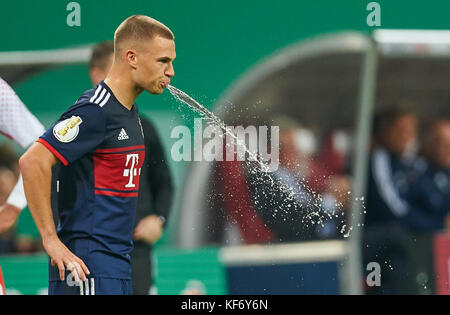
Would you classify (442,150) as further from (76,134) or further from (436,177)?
(76,134)

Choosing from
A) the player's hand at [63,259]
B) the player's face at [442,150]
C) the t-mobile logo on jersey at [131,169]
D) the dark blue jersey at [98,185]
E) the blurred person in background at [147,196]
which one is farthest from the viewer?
the player's face at [442,150]

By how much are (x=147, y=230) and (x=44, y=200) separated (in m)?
1.18

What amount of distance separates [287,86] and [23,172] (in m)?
4.14

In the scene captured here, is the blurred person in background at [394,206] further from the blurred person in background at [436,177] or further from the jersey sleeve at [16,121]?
the jersey sleeve at [16,121]

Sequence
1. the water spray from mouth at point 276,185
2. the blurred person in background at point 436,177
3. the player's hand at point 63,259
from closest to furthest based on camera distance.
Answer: the player's hand at point 63,259, the water spray from mouth at point 276,185, the blurred person in background at point 436,177

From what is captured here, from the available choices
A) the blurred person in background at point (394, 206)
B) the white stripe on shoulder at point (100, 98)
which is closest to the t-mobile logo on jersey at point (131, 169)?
the white stripe on shoulder at point (100, 98)

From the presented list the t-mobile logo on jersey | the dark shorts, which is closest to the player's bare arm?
the dark shorts

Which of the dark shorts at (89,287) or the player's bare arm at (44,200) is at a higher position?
the player's bare arm at (44,200)

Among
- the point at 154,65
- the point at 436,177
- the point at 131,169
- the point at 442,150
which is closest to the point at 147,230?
the point at 131,169

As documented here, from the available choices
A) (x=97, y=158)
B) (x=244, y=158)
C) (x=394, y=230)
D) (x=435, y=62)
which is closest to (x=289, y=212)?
(x=244, y=158)

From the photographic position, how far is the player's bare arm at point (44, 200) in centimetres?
362

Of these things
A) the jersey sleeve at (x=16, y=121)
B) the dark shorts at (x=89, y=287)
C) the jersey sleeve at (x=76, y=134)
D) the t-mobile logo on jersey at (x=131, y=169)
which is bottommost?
the dark shorts at (x=89, y=287)

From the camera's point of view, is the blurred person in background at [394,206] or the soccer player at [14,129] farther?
the blurred person in background at [394,206]

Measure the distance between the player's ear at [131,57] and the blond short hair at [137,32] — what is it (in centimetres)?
3
